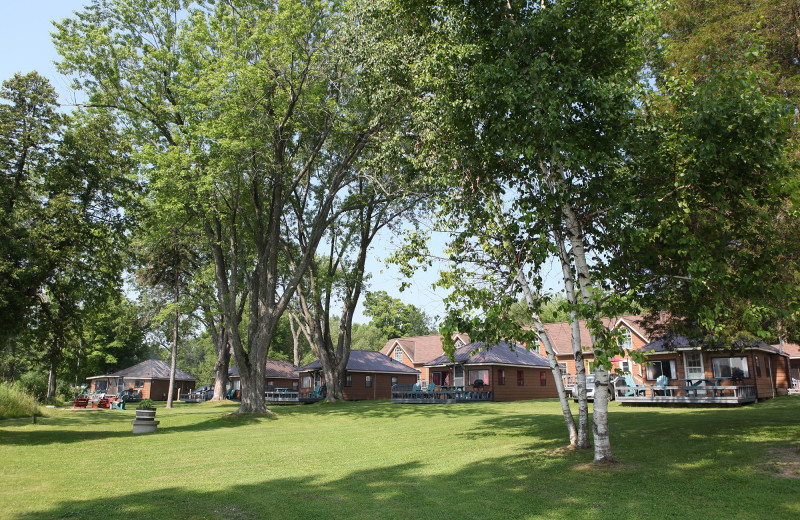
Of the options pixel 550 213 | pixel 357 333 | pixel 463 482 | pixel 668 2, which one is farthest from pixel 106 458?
pixel 357 333

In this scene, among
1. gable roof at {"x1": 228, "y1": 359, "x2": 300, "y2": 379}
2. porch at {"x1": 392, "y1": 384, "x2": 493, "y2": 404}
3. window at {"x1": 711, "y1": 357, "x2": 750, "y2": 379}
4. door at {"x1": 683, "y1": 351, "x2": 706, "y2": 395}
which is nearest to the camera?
window at {"x1": 711, "y1": 357, "x2": 750, "y2": 379}

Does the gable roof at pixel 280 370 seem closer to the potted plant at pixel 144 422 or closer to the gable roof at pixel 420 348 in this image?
the gable roof at pixel 420 348

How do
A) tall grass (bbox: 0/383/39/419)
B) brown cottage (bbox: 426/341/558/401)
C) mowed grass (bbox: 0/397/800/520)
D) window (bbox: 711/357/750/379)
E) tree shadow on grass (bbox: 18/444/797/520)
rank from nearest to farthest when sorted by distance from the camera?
tree shadow on grass (bbox: 18/444/797/520)
mowed grass (bbox: 0/397/800/520)
tall grass (bbox: 0/383/39/419)
window (bbox: 711/357/750/379)
brown cottage (bbox: 426/341/558/401)

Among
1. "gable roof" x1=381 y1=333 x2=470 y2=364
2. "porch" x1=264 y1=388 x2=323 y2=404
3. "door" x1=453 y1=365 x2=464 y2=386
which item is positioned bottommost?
"porch" x1=264 y1=388 x2=323 y2=404

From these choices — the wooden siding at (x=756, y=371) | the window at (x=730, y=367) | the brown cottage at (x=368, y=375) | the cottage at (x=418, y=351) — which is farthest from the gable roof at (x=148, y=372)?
the window at (x=730, y=367)

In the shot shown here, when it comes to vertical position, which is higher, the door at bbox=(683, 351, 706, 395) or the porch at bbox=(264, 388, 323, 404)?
the door at bbox=(683, 351, 706, 395)

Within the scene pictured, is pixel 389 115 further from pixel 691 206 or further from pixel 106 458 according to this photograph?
pixel 106 458

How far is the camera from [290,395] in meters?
38.1

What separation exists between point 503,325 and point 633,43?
626cm

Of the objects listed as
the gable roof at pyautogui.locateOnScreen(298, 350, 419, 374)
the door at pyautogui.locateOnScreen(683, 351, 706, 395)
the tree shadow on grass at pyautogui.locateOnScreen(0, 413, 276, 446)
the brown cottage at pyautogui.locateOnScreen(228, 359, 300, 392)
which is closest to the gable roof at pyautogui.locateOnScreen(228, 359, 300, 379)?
the brown cottage at pyautogui.locateOnScreen(228, 359, 300, 392)

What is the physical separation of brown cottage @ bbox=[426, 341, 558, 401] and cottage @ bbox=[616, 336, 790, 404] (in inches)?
325

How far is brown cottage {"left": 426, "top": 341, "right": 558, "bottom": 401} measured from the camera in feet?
122

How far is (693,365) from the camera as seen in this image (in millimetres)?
32719

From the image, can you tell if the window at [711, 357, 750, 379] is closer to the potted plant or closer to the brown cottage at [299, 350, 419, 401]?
the brown cottage at [299, 350, 419, 401]
